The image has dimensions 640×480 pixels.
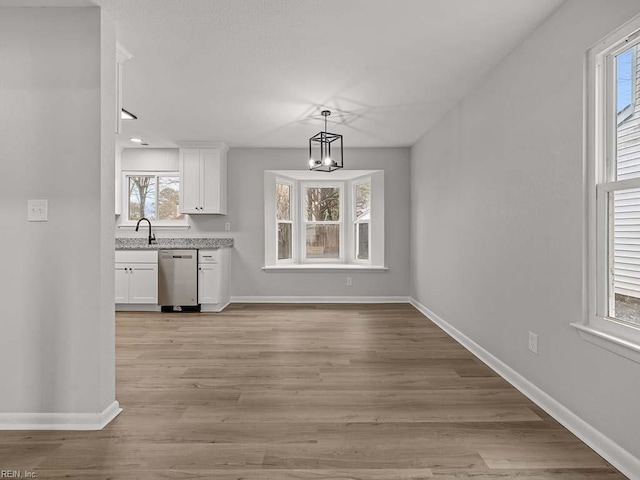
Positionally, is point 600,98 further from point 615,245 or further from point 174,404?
point 174,404

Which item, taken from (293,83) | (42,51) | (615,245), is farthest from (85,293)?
(615,245)

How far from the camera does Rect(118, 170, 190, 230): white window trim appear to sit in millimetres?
5758

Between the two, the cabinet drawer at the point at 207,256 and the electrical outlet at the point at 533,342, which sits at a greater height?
the cabinet drawer at the point at 207,256

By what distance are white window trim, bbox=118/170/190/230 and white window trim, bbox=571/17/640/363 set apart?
508cm

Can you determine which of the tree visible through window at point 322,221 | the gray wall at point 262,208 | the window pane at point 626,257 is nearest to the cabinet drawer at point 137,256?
the gray wall at point 262,208

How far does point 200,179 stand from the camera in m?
5.44

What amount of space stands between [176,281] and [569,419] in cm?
450

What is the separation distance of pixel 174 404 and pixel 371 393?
1228 mm

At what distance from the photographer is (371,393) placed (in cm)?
247

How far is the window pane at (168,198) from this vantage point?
5.86 m

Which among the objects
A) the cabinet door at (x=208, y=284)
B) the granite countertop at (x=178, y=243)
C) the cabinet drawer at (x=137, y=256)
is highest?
the granite countertop at (x=178, y=243)

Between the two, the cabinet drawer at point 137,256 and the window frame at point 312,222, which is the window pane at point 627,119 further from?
the cabinet drawer at point 137,256

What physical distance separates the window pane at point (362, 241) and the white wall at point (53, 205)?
14.5ft

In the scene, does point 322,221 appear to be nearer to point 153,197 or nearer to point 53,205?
point 153,197
